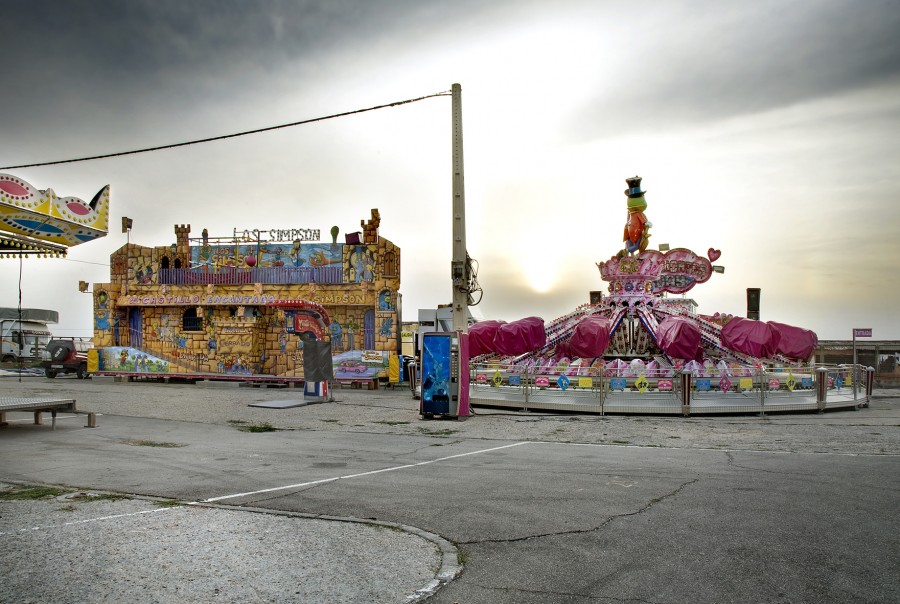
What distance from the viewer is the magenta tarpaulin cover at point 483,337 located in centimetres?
2516

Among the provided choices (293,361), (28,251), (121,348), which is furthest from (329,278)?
(28,251)

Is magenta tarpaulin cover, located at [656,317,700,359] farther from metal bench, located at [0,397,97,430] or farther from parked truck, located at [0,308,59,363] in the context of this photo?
parked truck, located at [0,308,59,363]

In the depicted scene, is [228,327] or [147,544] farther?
[228,327]

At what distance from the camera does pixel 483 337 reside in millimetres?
25250

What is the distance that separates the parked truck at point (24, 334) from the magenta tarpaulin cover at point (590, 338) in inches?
1451

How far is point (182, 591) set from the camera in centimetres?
463

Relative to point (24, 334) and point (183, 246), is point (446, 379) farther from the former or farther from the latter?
point (24, 334)

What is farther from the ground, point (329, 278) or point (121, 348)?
point (329, 278)

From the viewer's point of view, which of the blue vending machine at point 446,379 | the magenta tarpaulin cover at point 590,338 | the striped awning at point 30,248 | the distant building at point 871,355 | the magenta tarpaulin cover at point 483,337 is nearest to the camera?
the striped awning at point 30,248

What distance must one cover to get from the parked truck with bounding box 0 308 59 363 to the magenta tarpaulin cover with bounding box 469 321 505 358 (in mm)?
32587

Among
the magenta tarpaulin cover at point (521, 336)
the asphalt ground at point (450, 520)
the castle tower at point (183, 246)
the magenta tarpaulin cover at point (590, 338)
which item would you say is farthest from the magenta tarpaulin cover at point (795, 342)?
the castle tower at point (183, 246)

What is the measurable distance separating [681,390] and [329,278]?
19.8 m

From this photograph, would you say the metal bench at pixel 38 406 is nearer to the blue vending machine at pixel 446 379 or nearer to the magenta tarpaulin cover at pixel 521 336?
the blue vending machine at pixel 446 379

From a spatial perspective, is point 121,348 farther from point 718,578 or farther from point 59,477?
point 718,578
